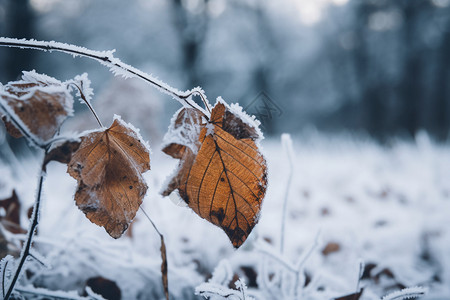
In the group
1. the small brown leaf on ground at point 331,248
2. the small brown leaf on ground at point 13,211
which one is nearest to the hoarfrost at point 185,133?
the small brown leaf on ground at point 13,211

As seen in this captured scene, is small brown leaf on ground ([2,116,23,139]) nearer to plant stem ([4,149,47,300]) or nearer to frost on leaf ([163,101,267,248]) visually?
plant stem ([4,149,47,300])

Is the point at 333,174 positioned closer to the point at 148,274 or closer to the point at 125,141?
the point at 148,274

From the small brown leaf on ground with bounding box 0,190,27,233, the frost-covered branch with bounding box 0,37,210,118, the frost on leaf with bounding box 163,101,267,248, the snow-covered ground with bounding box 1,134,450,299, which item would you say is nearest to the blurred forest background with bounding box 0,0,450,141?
the snow-covered ground with bounding box 1,134,450,299

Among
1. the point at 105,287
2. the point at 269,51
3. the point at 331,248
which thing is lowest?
the point at 105,287

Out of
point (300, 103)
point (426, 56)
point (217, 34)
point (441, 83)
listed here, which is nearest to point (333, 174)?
point (217, 34)

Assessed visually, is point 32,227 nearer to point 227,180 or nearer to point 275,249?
point 227,180

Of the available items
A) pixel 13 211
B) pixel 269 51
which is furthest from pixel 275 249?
pixel 269 51
